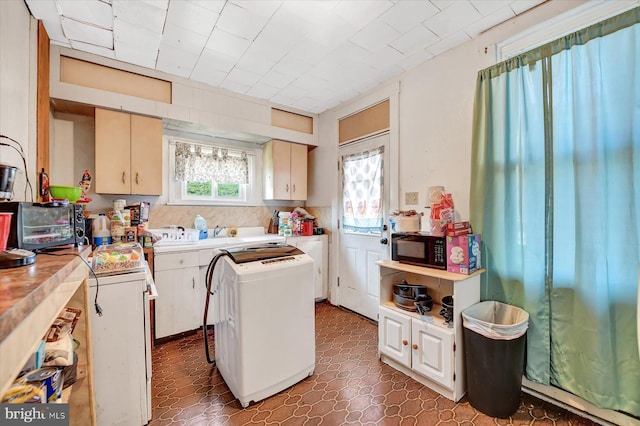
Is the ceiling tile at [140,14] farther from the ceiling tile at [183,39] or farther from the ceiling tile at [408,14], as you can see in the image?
the ceiling tile at [408,14]

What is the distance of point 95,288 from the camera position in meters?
1.44

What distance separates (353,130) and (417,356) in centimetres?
251

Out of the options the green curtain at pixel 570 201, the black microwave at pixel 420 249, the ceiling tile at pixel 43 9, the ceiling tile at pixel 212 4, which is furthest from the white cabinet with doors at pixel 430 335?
the ceiling tile at pixel 43 9

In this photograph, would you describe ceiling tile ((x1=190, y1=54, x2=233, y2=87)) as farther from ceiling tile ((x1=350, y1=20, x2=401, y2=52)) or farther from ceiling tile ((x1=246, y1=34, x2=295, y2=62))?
ceiling tile ((x1=350, y1=20, x2=401, y2=52))

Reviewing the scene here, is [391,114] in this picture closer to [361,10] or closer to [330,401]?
[361,10]

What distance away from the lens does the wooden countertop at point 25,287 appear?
0.51 metres

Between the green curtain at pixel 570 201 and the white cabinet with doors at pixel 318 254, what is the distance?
201cm

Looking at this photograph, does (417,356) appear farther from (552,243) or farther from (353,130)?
(353,130)

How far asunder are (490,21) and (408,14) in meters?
0.64

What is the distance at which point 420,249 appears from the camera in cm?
216

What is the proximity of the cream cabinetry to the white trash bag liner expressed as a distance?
2528 millimetres

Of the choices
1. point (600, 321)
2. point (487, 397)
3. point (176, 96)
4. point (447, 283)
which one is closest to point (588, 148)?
point (600, 321)

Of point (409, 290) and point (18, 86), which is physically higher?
point (18, 86)

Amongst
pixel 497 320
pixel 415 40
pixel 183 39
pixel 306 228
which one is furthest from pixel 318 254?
pixel 183 39
